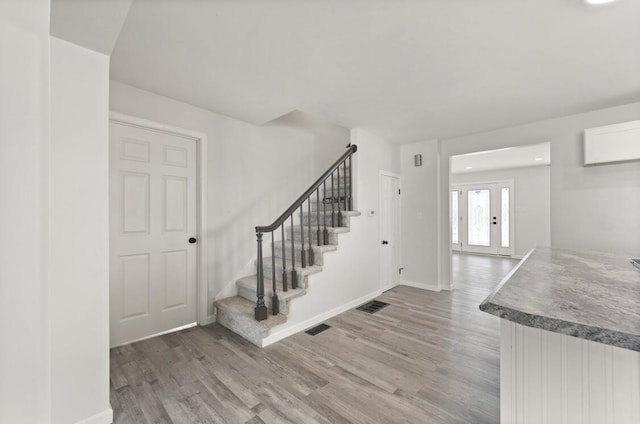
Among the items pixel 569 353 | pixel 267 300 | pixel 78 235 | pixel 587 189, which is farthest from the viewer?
pixel 587 189

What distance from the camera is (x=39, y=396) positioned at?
23.0 inches

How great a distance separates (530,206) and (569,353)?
7.56 metres

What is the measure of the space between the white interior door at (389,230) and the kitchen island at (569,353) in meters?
2.97

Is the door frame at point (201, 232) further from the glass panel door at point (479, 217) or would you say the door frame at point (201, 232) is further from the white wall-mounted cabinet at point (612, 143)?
the glass panel door at point (479, 217)

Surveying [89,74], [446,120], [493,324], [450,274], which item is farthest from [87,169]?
[450,274]

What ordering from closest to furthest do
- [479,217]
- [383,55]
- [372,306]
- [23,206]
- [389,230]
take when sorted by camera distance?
[23,206]
[383,55]
[372,306]
[389,230]
[479,217]

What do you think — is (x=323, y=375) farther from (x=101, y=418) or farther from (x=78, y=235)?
(x=78, y=235)

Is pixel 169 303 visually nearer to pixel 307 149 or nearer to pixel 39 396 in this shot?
pixel 39 396

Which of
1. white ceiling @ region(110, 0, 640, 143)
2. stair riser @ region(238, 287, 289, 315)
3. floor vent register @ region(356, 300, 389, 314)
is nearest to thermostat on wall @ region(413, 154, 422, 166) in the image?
white ceiling @ region(110, 0, 640, 143)

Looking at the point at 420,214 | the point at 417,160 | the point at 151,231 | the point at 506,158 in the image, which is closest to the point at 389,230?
the point at 420,214

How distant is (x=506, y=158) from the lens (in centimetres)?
570

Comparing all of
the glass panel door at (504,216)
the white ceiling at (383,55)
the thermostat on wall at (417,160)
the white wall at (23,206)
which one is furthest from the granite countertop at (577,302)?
the glass panel door at (504,216)

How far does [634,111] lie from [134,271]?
5.46 metres

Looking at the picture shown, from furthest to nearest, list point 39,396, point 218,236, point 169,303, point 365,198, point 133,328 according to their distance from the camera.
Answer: point 365,198 < point 218,236 < point 169,303 < point 133,328 < point 39,396
